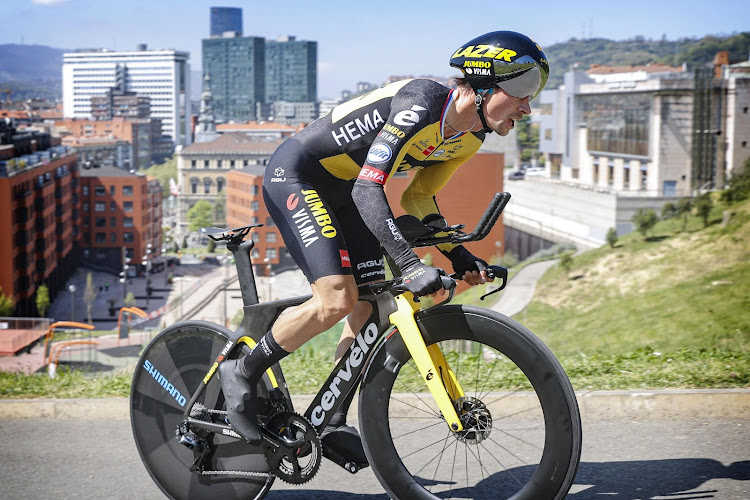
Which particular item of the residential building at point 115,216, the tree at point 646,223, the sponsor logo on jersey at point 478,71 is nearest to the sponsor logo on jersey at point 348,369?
the sponsor logo on jersey at point 478,71

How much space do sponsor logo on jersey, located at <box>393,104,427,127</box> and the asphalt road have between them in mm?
1592

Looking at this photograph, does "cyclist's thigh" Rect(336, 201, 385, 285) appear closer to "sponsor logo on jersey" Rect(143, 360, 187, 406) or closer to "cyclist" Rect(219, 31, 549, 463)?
"cyclist" Rect(219, 31, 549, 463)

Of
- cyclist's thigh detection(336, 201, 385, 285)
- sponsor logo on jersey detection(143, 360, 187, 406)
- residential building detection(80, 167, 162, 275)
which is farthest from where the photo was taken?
residential building detection(80, 167, 162, 275)

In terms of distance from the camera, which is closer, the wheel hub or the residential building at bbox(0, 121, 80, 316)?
the wheel hub

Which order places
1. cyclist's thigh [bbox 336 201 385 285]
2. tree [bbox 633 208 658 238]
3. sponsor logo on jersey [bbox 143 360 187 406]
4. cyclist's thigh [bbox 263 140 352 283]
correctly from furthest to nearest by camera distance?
1. tree [bbox 633 208 658 238]
2. sponsor logo on jersey [bbox 143 360 187 406]
3. cyclist's thigh [bbox 336 201 385 285]
4. cyclist's thigh [bbox 263 140 352 283]

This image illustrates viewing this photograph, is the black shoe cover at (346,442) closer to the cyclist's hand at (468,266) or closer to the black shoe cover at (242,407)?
the black shoe cover at (242,407)

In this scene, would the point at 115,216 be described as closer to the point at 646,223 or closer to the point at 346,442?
the point at 646,223

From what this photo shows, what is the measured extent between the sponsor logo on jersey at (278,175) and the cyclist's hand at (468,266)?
731 millimetres

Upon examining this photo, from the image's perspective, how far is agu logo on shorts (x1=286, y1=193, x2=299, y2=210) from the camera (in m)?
3.31

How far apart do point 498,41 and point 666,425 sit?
2.29 metres

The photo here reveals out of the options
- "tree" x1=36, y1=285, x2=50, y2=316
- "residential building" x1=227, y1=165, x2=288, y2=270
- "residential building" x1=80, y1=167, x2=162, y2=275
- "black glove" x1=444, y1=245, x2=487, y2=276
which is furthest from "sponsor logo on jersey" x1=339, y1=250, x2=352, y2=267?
"residential building" x1=80, y1=167, x2=162, y2=275

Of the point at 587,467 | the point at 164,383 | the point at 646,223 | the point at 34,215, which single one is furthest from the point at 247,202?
the point at 587,467

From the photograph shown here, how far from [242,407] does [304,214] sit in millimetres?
818

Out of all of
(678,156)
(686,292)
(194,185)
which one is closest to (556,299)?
(686,292)
